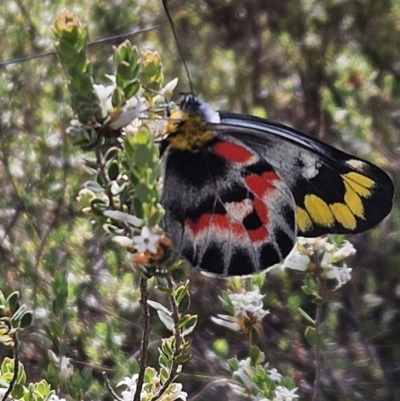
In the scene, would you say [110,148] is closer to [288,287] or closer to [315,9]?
[288,287]

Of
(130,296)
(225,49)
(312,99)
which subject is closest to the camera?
(130,296)

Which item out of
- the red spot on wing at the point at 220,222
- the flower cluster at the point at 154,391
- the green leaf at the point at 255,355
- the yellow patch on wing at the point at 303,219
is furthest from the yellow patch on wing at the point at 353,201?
the flower cluster at the point at 154,391

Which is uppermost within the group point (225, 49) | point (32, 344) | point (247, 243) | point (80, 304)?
point (225, 49)

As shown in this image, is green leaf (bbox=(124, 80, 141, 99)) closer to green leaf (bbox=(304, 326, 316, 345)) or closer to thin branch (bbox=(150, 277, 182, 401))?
thin branch (bbox=(150, 277, 182, 401))

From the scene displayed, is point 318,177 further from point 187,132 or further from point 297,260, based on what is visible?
point 187,132

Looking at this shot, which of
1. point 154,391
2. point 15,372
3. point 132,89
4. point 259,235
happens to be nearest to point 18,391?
point 15,372

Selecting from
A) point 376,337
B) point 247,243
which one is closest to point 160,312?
point 247,243
